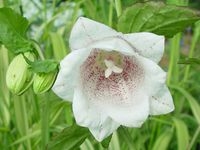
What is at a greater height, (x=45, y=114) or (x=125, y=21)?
(x=125, y=21)

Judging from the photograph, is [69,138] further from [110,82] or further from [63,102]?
[63,102]

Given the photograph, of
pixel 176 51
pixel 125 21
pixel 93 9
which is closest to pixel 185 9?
pixel 125 21

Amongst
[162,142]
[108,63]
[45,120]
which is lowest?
[162,142]

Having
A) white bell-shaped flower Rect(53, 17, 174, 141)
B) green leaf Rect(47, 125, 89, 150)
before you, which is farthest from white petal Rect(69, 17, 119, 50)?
green leaf Rect(47, 125, 89, 150)

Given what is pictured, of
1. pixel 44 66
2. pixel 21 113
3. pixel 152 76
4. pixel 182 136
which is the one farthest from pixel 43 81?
pixel 182 136

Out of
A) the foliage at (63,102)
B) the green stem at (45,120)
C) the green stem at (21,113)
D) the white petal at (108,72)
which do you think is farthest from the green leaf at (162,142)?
the white petal at (108,72)

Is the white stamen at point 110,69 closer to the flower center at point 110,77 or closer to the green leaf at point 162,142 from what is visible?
the flower center at point 110,77

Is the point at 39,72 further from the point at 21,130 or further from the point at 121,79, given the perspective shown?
the point at 21,130
